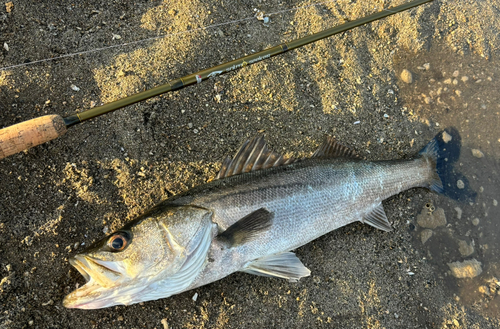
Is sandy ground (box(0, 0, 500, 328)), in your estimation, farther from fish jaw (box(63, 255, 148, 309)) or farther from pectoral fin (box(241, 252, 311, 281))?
fish jaw (box(63, 255, 148, 309))

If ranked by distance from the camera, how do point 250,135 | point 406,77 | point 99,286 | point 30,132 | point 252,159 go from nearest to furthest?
point 99,286
point 30,132
point 252,159
point 250,135
point 406,77

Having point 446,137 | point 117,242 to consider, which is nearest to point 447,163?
point 446,137

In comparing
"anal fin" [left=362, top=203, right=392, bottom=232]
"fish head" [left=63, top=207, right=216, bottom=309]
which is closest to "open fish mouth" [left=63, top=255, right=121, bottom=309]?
"fish head" [left=63, top=207, right=216, bottom=309]

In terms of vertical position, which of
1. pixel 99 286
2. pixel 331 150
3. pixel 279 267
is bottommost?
pixel 279 267

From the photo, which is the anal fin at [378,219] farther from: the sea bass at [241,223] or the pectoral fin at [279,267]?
the pectoral fin at [279,267]

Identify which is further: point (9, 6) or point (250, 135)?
point (250, 135)

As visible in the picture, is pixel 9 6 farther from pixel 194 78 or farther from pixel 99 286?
pixel 99 286

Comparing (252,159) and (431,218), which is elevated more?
(252,159)

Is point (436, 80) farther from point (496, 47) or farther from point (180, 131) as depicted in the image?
point (180, 131)
